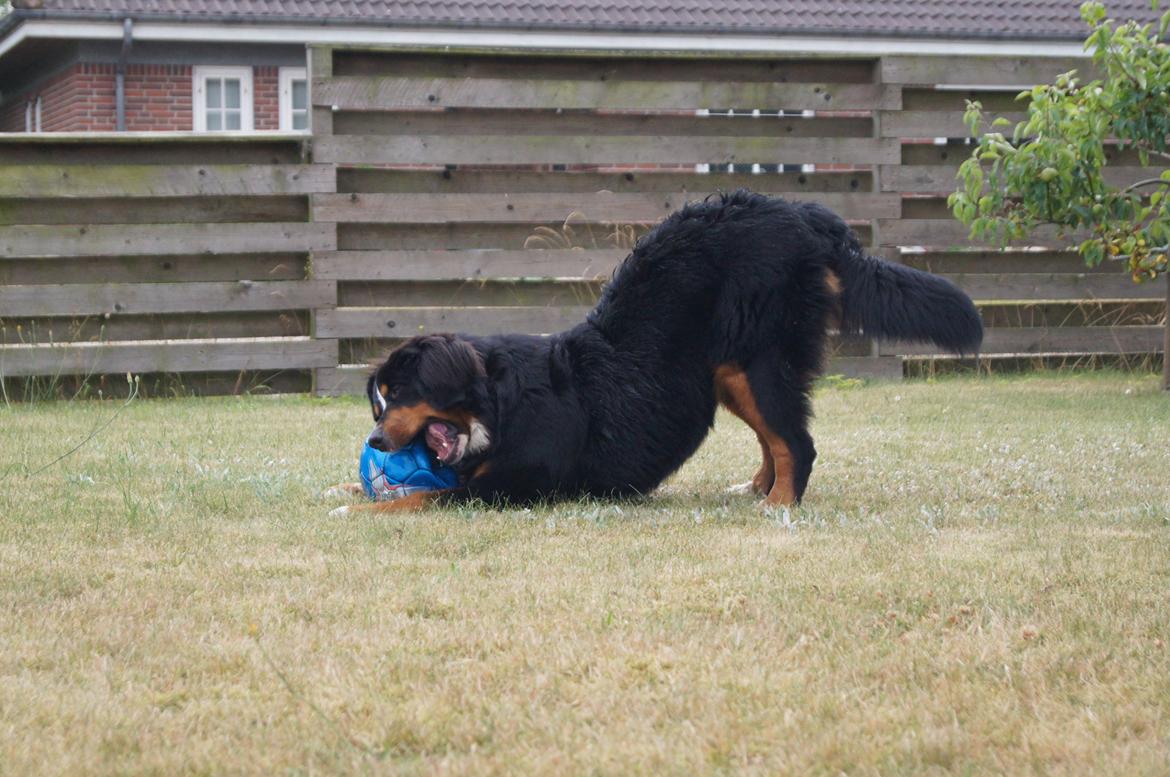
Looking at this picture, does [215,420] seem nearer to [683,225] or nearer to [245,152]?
[245,152]

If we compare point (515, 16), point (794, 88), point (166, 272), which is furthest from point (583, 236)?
point (515, 16)

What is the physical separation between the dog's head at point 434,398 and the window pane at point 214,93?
50.3 ft

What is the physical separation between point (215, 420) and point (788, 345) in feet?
13.5

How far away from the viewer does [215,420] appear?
8.08 meters

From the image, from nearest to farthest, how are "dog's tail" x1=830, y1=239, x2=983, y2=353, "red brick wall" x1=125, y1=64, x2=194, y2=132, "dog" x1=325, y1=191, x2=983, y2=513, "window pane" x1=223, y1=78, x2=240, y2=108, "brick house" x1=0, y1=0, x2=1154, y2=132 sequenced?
"dog" x1=325, y1=191, x2=983, y2=513
"dog's tail" x1=830, y1=239, x2=983, y2=353
"brick house" x1=0, y1=0, x2=1154, y2=132
"red brick wall" x1=125, y1=64, x2=194, y2=132
"window pane" x1=223, y1=78, x2=240, y2=108

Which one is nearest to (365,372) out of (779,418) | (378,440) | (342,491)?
(342,491)

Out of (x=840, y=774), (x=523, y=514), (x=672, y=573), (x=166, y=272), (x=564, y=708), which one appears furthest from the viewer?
(x=166, y=272)

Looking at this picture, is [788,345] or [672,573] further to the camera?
[788,345]

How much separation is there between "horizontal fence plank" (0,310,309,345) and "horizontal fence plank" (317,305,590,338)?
31 cm

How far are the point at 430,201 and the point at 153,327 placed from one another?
210 cm

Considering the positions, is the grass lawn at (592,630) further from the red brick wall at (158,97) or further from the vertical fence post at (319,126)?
the red brick wall at (158,97)

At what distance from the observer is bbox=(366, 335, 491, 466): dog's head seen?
506 centimetres

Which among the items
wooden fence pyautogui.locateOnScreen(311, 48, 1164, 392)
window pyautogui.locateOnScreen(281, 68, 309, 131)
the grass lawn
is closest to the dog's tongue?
the grass lawn

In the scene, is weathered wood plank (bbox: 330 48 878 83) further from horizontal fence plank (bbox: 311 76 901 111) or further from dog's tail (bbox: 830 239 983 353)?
dog's tail (bbox: 830 239 983 353)
